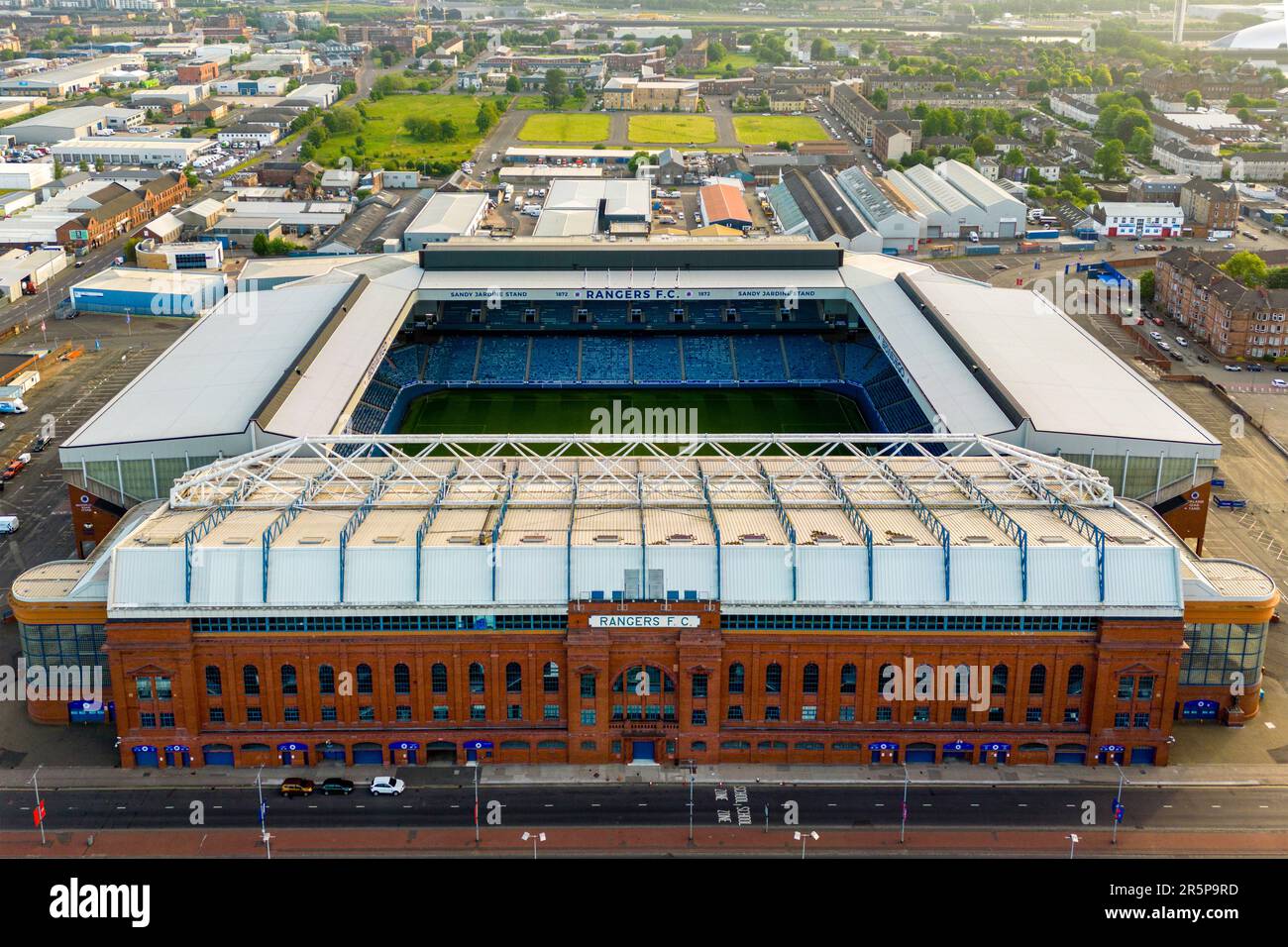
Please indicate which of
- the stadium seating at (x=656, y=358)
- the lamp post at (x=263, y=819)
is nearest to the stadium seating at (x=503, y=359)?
the stadium seating at (x=656, y=358)

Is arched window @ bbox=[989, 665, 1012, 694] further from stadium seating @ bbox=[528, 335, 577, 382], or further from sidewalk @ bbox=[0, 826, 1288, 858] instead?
stadium seating @ bbox=[528, 335, 577, 382]

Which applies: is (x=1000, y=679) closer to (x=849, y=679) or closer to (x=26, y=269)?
(x=849, y=679)

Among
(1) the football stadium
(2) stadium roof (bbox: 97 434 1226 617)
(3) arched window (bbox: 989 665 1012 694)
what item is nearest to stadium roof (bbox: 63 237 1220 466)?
(1) the football stadium

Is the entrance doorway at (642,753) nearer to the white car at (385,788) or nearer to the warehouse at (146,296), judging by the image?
the white car at (385,788)

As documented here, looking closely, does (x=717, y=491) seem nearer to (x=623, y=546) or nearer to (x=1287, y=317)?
(x=623, y=546)

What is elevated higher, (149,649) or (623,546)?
(623,546)
